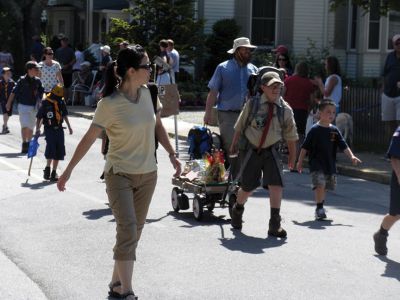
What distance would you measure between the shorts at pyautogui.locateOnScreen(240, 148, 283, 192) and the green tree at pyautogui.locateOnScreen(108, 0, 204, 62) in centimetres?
1909

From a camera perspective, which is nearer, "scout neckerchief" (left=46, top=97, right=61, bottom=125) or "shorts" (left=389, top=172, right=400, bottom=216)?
"shorts" (left=389, top=172, right=400, bottom=216)

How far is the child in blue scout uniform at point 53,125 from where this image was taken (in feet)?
43.4

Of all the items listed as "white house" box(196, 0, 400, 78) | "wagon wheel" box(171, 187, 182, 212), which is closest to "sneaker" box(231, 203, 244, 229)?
"wagon wheel" box(171, 187, 182, 212)

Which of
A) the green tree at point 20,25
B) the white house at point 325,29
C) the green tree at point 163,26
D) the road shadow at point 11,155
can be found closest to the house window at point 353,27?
the white house at point 325,29

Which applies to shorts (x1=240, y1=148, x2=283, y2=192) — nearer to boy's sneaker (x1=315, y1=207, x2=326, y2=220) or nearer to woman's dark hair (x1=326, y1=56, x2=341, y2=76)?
boy's sneaker (x1=315, y1=207, x2=326, y2=220)

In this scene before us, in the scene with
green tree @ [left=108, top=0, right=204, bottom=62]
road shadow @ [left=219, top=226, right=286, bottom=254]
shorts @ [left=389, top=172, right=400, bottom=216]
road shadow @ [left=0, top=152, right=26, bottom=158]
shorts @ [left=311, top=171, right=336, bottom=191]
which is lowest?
road shadow @ [left=0, top=152, right=26, bottom=158]

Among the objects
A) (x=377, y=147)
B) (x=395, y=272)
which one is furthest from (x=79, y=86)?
(x=395, y=272)

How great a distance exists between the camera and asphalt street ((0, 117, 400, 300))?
7219 millimetres

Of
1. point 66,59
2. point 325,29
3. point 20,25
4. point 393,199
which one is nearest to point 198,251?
point 393,199

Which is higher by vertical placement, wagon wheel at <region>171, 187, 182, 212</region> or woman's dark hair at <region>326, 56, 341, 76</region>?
woman's dark hair at <region>326, 56, 341, 76</region>

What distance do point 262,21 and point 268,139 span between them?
23718 millimetres

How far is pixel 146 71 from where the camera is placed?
21.4 feet

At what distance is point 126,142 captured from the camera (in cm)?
652

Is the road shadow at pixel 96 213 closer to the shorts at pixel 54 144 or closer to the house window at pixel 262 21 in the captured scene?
the shorts at pixel 54 144
